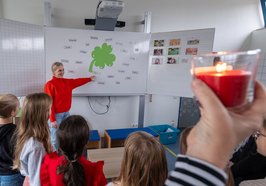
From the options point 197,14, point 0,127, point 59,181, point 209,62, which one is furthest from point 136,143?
point 197,14

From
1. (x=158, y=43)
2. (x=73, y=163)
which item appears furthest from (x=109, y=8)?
(x=73, y=163)

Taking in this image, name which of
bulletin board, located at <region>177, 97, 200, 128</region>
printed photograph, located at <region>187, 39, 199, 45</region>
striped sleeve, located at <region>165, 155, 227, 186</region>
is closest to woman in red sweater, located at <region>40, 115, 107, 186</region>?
striped sleeve, located at <region>165, 155, 227, 186</region>

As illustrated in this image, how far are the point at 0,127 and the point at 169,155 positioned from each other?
99.7 inches

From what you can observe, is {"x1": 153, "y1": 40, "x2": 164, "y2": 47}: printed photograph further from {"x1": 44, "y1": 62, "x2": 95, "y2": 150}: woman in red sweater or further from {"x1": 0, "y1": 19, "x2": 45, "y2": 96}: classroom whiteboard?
{"x1": 0, "y1": 19, "x2": 45, "y2": 96}: classroom whiteboard

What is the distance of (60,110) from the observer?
292 centimetres

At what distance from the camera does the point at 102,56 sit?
330cm

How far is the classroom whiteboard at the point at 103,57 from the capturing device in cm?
310

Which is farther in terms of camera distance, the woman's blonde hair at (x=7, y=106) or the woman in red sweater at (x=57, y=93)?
the woman in red sweater at (x=57, y=93)

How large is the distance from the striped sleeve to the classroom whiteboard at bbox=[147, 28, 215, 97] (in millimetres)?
2966

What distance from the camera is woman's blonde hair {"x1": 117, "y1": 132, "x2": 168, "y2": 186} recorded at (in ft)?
3.66

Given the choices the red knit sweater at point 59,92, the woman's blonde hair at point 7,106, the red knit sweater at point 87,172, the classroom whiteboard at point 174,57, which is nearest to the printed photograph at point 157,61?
the classroom whiteboard at point 174,57

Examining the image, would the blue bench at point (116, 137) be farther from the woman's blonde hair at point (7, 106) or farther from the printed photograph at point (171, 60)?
the woman's blonde hair at point (7, 106)

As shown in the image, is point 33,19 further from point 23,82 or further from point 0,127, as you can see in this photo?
point 0,127

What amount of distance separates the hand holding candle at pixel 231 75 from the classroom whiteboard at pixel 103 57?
297cm
